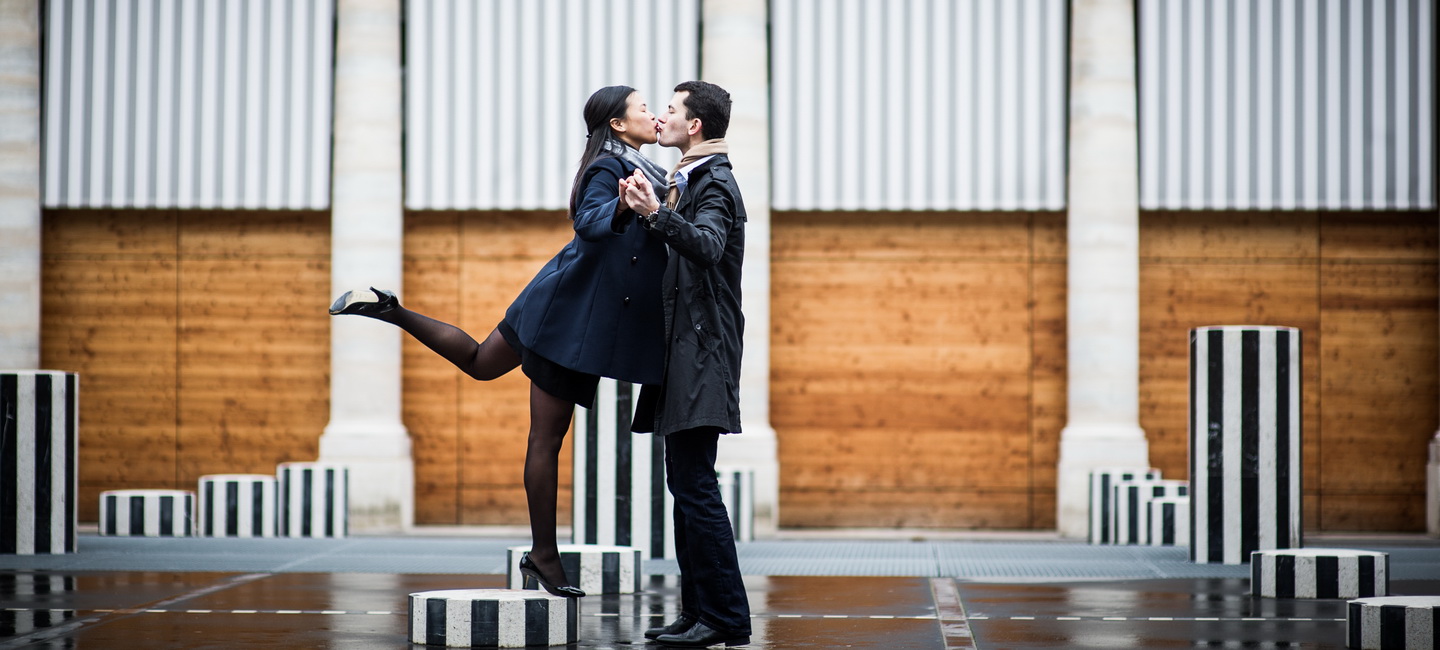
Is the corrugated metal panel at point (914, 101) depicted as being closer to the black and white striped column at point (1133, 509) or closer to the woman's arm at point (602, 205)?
the black and white striped column at point (1133, 509)

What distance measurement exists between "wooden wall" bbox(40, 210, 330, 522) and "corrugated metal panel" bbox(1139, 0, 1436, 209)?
656 centimetres

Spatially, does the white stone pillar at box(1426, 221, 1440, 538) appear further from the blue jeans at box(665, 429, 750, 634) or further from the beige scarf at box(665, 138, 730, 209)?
the beige scarf at box(665, 138, 730, 209)

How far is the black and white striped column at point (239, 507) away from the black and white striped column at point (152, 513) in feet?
0.47

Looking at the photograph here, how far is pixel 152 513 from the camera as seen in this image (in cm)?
912

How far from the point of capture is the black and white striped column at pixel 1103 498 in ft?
30.9

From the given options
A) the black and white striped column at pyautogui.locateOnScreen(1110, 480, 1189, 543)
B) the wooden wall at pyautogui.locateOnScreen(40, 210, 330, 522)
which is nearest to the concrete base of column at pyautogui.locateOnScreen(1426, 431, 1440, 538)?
the black and white striped column at pyautogui.locateOnScreen(1110, 480, 1189, 543)

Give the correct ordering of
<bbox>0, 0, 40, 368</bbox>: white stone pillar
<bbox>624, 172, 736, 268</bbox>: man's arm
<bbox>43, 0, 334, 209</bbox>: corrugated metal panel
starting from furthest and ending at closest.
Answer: <bbox>43, 0, 334, 209</bbox>: corrugated metal panel < <bbox>0, 0, 40, 368</bbox>: white stone pillar < <bbox>624, 172, 736, 268</bbox>: man's arm

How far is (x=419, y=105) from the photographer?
454 inches

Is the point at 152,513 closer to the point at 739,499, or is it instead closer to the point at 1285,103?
the point at 739,499

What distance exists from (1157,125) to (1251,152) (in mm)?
731

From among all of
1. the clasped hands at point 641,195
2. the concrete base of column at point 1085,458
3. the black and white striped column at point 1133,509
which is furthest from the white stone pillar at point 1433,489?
the clasped hands at point 641,195

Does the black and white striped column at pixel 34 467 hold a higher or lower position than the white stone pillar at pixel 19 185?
lower

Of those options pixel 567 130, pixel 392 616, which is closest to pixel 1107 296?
pixel 567 130

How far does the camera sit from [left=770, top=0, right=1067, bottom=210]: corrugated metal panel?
1133cm
